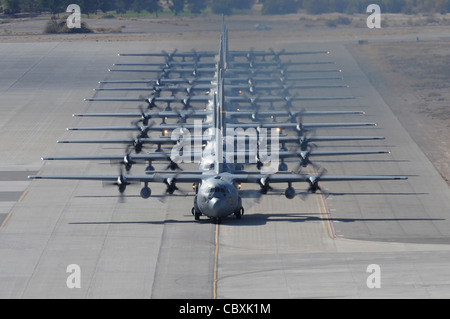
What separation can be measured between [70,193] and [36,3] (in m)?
120

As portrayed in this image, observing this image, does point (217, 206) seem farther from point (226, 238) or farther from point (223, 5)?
point (223, 5)

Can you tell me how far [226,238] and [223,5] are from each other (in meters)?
115

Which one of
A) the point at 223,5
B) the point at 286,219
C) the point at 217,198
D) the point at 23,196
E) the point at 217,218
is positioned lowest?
the point at 23,196

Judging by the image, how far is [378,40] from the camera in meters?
165

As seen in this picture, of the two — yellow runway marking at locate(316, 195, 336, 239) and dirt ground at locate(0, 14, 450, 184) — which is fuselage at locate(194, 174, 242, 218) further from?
dirt ground at locate(0, 14, 450, 184)

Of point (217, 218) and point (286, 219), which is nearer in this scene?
point (217, 218)

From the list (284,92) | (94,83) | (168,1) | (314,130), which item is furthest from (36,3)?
(314,130)

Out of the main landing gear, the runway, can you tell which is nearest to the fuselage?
the main landing gear

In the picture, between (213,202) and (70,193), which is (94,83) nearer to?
(70,193)

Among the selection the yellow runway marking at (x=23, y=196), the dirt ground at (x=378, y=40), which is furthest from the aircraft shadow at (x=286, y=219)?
the dirt ground at (x=378, y=40)

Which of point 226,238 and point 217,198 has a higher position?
point 217,198

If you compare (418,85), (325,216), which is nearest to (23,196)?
(325,216)

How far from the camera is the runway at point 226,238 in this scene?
54.8 meters

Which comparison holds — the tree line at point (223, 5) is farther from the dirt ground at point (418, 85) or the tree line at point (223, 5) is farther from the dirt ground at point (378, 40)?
the dirt ground at point (418, 85)
